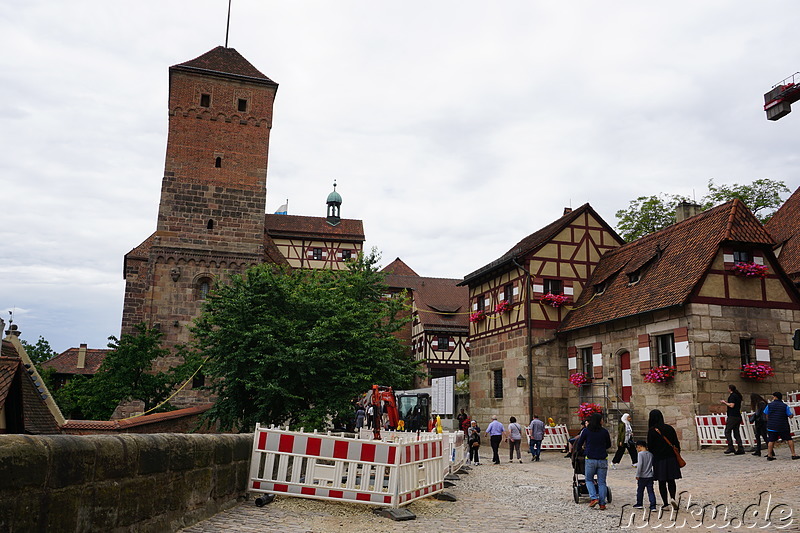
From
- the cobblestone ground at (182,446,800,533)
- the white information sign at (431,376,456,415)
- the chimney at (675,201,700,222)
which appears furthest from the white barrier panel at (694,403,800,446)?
the white information sign at (431,376,456,415)

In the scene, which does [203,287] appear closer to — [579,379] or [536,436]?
[579,379]

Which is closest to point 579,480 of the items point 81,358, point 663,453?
point 663,453

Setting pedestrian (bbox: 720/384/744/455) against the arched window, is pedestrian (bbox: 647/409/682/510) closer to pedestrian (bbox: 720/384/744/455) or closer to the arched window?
pedestrian (bbox: 720/384/744/455)

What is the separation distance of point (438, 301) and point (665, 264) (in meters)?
27.6

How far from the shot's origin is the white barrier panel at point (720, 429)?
16078mm

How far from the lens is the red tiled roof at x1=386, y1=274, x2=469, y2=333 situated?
149 feet

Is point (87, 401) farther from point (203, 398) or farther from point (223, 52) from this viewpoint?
point (223, 52)

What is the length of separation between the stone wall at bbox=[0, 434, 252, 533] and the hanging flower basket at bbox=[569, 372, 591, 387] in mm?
Answer: 17359

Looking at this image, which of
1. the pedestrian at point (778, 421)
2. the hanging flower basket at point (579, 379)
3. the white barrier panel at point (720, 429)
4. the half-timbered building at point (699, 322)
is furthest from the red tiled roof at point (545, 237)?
the pedestrian at point (778, 421)

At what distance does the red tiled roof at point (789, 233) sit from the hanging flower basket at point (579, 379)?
23.7 feet

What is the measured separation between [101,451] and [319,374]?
1622cm

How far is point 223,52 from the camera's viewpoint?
118 ft

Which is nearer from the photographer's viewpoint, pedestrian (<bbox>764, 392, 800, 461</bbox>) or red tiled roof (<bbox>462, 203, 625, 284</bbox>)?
pedestrian (<bbox>764, 392, 800, 461</bbox>)

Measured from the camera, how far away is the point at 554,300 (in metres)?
25.5
